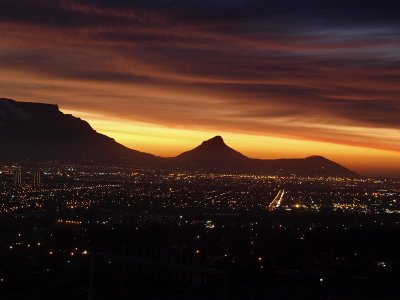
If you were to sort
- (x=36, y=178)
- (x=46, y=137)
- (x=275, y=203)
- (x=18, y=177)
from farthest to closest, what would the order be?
(x=46, y=137), (x=36, y=178), (x=18, y=177), (x=275, y=203)

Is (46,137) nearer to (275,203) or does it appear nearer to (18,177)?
(18,177)

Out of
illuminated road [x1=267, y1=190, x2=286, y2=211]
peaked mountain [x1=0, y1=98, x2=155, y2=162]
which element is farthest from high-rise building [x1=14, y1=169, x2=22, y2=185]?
illuminated road [x1=267, y1=190, x2=286, y2=211]

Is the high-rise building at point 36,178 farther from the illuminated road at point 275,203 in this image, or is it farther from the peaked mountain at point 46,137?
the illuminated road at point 275,203

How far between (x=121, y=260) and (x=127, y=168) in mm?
124087

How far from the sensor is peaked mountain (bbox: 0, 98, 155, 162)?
124 meters

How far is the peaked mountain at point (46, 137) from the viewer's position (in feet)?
405

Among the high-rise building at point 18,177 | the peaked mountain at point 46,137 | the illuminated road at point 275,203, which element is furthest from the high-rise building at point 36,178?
the illuminated road at point 275,203

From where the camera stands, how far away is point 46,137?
128 m

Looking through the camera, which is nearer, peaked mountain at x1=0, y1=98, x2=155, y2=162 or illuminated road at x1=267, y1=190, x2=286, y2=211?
illuminated road at x1=267, y1=190, x2=286, y2=211

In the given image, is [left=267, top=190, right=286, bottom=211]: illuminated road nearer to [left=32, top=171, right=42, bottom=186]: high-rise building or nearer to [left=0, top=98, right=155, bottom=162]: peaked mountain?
[left=32, top=171, right=42, bottom=186]: high-rise building

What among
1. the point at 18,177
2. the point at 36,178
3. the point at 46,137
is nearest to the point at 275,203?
the point at 18,177

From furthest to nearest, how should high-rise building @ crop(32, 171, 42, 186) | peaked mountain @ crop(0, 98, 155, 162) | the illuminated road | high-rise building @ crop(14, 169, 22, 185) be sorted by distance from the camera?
peaked mountain @ crop(0, 98, 155, 162)
high-rise building @ crop(32, 171, 42, 186)
high-rise building @ crop(14, 169, 22, 185)
the illuminated road

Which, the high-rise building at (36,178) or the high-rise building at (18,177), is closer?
the high-rise building at (18,177)

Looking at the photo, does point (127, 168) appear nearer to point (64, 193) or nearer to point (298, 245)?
point (64, 193)
